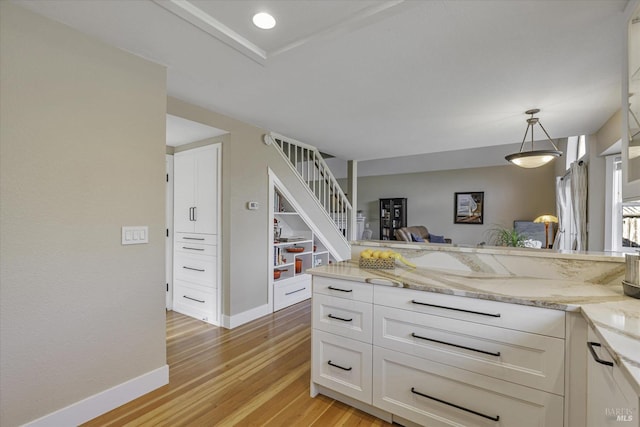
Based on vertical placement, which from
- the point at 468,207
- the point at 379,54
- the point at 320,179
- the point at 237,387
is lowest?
the point at 237,387

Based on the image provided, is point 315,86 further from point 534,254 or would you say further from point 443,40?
point 534,254

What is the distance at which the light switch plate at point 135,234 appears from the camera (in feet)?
6.42

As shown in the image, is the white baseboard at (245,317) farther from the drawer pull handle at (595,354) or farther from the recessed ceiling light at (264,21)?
the drawer pull handle at (595,354)

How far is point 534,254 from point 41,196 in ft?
9.52

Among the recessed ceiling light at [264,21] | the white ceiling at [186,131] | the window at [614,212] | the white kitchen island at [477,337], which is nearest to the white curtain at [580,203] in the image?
the window at [614,212]

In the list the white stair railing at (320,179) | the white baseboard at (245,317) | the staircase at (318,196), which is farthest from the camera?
the white stair railing at (320,179)

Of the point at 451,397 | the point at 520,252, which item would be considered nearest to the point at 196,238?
the point at 451,397

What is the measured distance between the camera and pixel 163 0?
4.78 feet

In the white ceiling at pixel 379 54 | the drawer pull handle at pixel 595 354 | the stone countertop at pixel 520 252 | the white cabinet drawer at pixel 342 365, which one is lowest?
the white cabinet drawer at pixel 342 365

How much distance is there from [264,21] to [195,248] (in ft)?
8.85

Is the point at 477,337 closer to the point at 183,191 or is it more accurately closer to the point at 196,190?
the point at 196,190

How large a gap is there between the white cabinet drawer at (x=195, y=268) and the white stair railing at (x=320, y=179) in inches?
66.2

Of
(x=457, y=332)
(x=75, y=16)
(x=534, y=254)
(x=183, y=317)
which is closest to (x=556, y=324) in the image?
(x=457, y=332)

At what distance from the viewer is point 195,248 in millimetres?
3539
